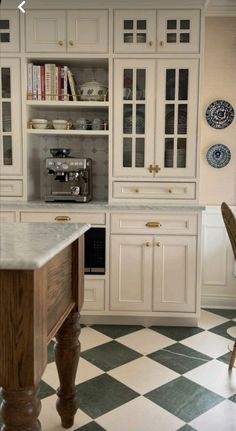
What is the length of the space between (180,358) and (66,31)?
2453 millimetres

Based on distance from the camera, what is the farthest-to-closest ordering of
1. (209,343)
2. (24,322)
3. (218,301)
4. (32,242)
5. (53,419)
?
1. (218,301)
2. (209,343)
3. (53,419)
4. (32,242)
5. (24,322)

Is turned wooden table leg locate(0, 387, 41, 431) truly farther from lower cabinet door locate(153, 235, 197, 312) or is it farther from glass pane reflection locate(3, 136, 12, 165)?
glass pane reflection locate(3, 136, 12, 165)

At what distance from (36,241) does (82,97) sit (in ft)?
6.66

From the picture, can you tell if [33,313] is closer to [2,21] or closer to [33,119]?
[33,119]

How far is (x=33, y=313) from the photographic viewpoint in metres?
1.14

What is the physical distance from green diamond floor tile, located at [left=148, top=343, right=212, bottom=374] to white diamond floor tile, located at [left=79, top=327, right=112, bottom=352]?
40cm

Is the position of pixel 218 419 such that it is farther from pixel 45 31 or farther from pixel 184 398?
pixel 45 31

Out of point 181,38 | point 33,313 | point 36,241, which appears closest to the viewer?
point 33,313

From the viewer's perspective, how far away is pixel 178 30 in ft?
9.81

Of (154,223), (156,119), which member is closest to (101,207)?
(154,223)

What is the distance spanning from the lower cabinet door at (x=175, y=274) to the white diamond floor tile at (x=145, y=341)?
0.22 metres

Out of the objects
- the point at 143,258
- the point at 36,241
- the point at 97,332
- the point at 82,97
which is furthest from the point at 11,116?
the point at 36,241

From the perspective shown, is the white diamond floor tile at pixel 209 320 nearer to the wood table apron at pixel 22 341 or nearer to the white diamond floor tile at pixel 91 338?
the white diamond floor tile at pixel 91 338

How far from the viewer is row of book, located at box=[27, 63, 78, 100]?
3.10 metres
